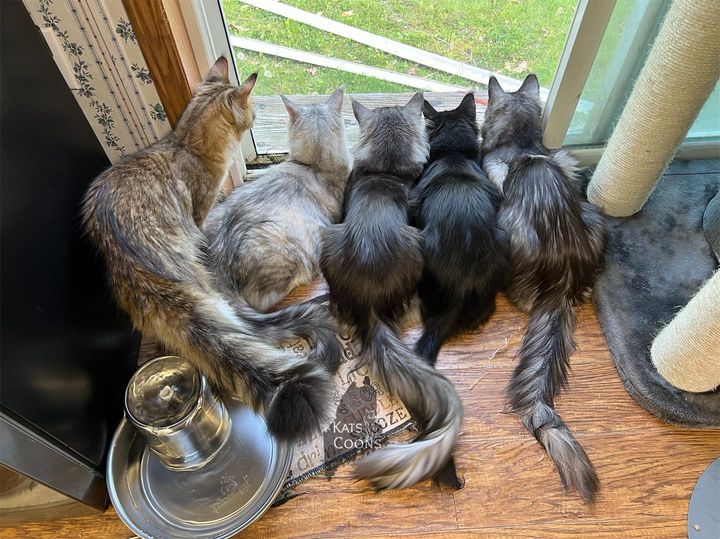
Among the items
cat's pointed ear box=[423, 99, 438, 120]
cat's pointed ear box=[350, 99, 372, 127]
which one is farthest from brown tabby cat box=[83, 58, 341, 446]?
cat's pointed ear box=[423, 99, 438, 120]

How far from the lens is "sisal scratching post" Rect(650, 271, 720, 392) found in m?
1.12

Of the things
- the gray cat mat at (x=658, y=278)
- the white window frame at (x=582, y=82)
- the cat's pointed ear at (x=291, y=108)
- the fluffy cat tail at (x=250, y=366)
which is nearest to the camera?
the fluffy cat tail at (x=250, y=366)

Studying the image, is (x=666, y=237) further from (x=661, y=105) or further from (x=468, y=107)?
(x=468, y=107)

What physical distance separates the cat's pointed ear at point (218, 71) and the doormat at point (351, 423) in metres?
0.79

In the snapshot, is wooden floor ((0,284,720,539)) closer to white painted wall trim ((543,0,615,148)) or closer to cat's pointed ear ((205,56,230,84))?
white painted wall trim ((543,0,615,148))

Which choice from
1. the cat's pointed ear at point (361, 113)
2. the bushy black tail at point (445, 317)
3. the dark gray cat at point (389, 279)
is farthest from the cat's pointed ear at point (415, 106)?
the bushy black tail at point (445, 317)

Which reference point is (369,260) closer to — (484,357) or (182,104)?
(484,357)

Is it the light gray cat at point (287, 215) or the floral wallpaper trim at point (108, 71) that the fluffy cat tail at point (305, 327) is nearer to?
the light gray cat at point (287, 215)

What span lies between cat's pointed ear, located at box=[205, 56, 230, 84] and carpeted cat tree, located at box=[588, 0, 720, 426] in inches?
43.7

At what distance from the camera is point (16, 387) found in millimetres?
914

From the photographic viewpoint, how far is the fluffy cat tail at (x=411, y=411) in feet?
3.67

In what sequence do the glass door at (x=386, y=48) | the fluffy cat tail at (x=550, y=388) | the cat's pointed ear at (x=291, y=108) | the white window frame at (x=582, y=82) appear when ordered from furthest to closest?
the glass door at (x=386, y=48)
the cat's pointed ear at (x=291, y=108)
the white window frame at (x=582, y=82)
the fluffy cat tail at (x=550, y=388)

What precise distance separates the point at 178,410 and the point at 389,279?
0.60 metres

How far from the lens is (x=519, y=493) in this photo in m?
1.23
